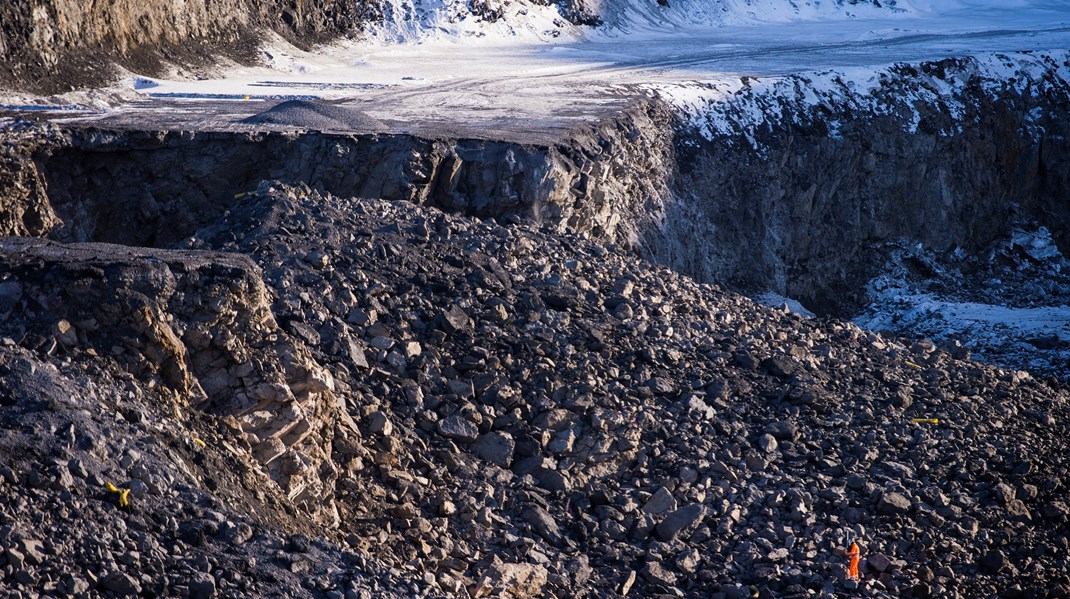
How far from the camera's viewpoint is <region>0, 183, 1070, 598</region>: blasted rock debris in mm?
5871

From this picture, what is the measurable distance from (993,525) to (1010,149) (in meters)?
16.4

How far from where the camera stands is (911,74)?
2289 cm

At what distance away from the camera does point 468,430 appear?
8.62m

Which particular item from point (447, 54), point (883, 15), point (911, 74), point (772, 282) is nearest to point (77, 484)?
point (772, 282)

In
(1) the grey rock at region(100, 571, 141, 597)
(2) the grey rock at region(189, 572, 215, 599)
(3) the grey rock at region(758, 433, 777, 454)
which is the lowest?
(3) the grey rock at region(758, 433, 777, 454)

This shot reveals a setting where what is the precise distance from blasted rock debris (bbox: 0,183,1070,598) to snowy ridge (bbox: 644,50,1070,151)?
7443mm

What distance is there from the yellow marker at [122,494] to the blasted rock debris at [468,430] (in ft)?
0.09

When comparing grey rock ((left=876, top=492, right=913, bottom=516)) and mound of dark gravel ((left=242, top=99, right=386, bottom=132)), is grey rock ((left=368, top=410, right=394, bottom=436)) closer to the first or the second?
grey rock ((left=876, top=492, right=913, bottom=516))

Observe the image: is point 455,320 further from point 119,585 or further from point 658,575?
point 119,585

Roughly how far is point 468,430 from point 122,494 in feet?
11.0

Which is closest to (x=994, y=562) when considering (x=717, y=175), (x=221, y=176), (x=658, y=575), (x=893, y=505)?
(x=893, y=505)

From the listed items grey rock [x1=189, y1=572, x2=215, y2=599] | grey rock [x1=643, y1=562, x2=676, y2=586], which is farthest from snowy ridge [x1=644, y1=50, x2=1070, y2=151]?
grey rock [x1=189, y1=572, x2=215, y2=599]

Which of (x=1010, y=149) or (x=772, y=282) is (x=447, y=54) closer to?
(x=772, y=282)

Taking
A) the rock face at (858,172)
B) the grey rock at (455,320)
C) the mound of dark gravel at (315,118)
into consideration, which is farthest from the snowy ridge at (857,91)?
the grey rock at (455,320)
